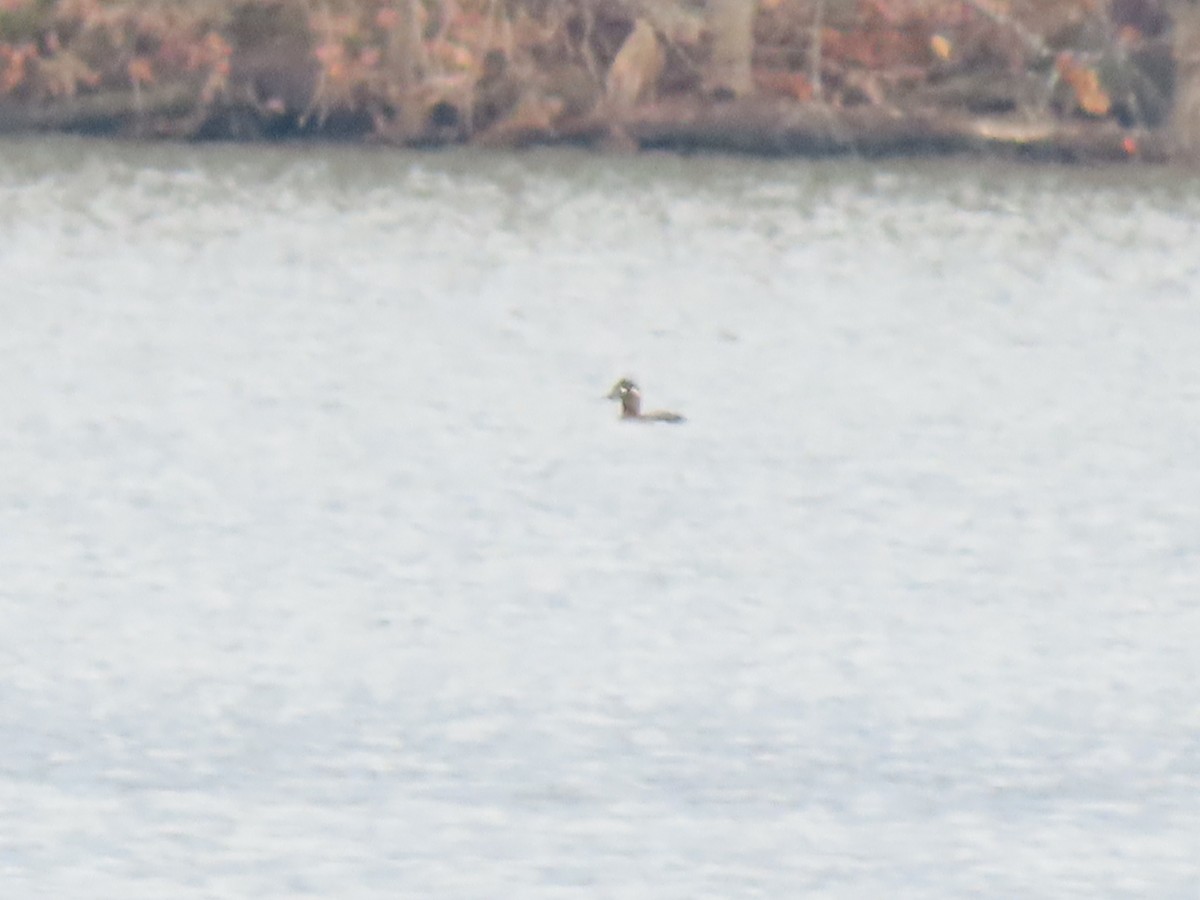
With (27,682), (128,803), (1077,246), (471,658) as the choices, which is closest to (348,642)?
(471,658)

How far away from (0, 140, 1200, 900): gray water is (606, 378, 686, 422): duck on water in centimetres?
23

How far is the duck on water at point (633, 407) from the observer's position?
16219mm

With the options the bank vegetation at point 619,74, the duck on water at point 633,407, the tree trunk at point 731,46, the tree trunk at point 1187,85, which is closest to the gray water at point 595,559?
the duck on water at point 633,407

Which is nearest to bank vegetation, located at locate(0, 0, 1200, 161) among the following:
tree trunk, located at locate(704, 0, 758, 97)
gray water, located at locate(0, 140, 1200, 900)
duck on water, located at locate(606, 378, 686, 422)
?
tree trunk, located at locate(704, 0, 758, 97)

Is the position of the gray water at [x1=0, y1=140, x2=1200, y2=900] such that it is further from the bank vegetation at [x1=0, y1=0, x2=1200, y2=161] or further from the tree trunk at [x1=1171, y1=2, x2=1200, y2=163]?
the bank vegetation at [x1=0, y1=0, x2=1200, y2=161]

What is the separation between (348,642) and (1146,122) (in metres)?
17.9

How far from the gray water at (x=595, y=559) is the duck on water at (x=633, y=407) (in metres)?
0.23

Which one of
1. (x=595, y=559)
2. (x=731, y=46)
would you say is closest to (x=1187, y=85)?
(x=731, y=46)

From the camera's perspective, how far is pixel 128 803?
9.52m

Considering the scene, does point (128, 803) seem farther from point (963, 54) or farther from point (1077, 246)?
point (963, 54)

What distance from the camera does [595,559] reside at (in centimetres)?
1311

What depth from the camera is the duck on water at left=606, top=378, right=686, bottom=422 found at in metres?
16.2

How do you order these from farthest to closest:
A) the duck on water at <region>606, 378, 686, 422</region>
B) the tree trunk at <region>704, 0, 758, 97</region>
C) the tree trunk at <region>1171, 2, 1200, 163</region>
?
1. the tree trunk at <region>704, 0, 758, 97</region>
2. the tree trunk at <region>1171, 2, 1200, 163</region>
3. the duck on water at <region>606, 378, 686, 422</region>

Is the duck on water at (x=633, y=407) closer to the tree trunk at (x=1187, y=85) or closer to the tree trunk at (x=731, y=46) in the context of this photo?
the tree trunk at (x=1187, y=85)
